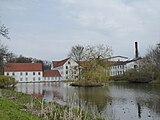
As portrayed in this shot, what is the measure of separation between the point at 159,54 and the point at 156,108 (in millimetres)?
43432

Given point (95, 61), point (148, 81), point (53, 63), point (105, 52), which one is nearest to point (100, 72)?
point (95, 61)

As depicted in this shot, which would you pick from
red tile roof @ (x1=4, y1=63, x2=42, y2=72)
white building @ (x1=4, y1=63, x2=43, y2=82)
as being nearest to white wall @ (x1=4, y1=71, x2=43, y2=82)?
white building @ (x1=4, y1=63, x2=43, y2=82)

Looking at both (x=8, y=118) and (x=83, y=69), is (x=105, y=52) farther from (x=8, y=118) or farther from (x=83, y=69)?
(x=8, y=118)

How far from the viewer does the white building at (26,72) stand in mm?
90938

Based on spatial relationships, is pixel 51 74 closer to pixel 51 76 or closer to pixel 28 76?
pixel 51 76

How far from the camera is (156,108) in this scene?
19.8 metres

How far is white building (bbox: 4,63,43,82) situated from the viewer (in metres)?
90.9

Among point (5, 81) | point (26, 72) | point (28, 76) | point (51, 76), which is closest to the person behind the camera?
point (5, 81)

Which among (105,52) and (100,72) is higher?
(105,52)

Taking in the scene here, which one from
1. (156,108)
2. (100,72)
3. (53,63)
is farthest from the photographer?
(53,63)

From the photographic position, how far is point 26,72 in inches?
3612

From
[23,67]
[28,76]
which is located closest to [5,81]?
[23,67]

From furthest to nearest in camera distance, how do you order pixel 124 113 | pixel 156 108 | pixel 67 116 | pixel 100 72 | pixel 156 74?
pixel 156 74
pixel 100 72
pixel 156 108
pixel 124 113
pixel 67 116

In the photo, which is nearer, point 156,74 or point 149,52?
point 156,74
